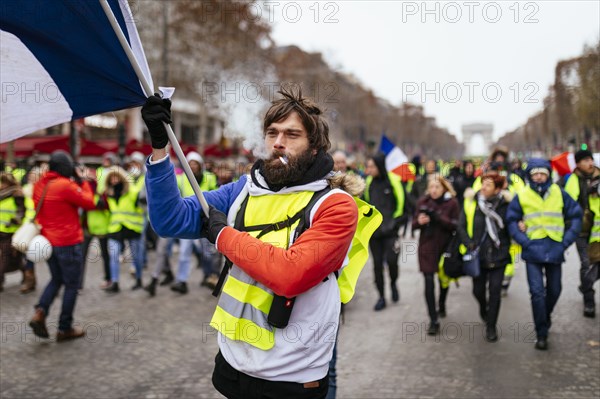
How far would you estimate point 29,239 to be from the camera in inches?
243

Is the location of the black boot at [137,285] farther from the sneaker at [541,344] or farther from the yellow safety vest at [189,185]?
the sneaker at [541,344]

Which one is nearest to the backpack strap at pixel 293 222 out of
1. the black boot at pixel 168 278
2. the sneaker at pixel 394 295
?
the sneaker at pixel 394 295

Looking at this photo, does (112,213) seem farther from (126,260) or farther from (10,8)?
(10,8)

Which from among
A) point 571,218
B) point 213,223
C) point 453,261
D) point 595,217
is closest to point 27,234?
point 453,261

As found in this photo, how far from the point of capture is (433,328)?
6254 millimetres

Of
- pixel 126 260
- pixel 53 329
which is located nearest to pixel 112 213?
pixel 53 329

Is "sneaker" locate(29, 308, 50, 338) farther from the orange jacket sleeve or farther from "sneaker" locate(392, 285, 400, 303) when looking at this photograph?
the orange jacket sleeve

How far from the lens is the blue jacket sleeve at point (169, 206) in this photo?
89.5 inches

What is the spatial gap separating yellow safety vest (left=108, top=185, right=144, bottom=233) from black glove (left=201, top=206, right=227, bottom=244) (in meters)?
6.66

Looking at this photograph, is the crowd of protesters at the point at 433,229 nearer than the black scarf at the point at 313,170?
No

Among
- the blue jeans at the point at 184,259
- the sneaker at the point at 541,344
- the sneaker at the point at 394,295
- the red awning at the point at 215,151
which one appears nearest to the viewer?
the sneaker at the point at 541,344

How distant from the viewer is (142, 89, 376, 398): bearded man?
2133mm

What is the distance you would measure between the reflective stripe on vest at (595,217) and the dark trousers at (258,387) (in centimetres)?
558

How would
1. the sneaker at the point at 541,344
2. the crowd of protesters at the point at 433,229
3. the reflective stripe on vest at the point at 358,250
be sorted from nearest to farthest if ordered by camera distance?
1. the reflective stripe on vest at the point at 358,250
2. the sneaker at the point at 541,344
3. the crowd of protesters at the point at 433,229
